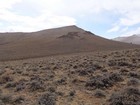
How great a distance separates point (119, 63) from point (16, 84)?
919 cm

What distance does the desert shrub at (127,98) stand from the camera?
1109cm

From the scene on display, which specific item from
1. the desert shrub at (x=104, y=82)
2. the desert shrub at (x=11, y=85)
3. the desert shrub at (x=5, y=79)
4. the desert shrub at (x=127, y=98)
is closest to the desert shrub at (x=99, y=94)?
the desert shrub at (x=127, y=98)

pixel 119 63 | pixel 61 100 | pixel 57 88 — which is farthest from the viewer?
pixel 119 63

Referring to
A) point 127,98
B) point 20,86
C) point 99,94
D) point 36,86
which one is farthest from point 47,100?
point 20,86

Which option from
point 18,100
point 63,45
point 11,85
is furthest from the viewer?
point 63,45

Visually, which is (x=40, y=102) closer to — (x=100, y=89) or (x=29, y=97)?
(x=29, y=97)

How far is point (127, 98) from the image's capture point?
11461mm

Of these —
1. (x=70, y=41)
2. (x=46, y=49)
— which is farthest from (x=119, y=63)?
(x=70, y=41)

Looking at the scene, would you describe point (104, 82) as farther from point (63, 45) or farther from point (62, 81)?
point (63, 45)

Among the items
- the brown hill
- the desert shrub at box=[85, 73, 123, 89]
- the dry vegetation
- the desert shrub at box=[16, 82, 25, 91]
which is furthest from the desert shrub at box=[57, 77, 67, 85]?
the brown hill

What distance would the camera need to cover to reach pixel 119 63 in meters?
22.1

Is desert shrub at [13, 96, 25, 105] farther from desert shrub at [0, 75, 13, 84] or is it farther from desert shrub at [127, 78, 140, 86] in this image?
desert shrub at [127, 78, 140, 86]

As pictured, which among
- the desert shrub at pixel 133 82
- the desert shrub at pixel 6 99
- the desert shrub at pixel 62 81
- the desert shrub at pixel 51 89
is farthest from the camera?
the desert shrub at pixel 62 81

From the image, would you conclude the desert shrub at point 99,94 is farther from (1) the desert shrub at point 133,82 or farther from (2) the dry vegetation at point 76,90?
(1) the desert shrub at point 133,82
